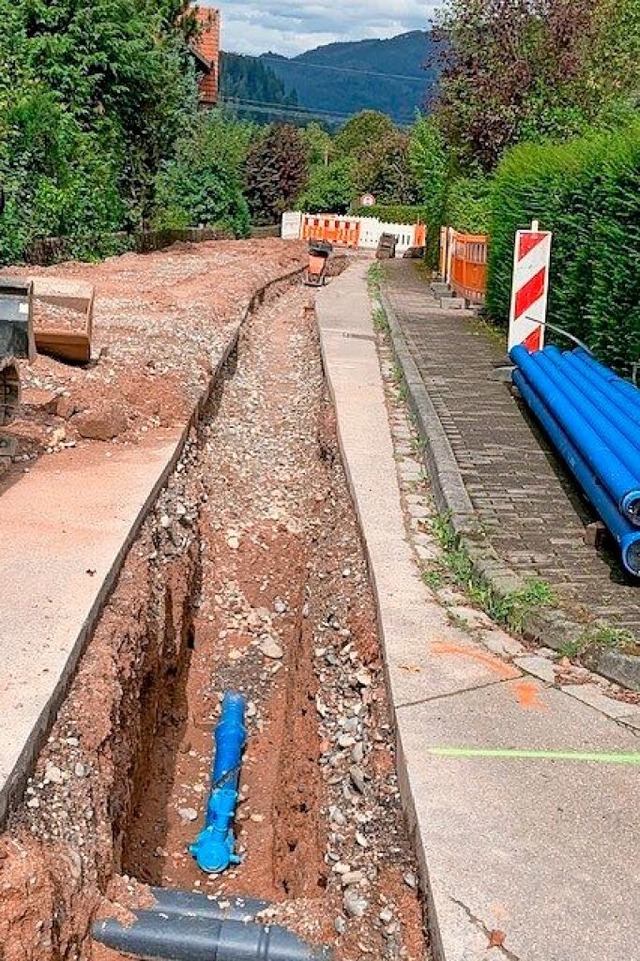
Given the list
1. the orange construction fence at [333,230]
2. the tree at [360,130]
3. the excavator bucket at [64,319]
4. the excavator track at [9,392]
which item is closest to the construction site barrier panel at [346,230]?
the orange construction fence at [333,230]

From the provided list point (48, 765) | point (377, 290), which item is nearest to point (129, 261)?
point (377, 290)

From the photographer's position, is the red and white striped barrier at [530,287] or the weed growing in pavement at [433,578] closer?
the weed growing in pavement at [433,578]

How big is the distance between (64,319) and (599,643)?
729cm

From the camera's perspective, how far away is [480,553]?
5711mm

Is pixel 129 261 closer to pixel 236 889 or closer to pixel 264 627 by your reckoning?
pixel 264 627

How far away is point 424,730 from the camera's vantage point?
13.4 feet

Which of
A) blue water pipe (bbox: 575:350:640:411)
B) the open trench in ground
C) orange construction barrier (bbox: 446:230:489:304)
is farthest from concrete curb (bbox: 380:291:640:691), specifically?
orange construction barrier (bbox: 446:230:489:304)

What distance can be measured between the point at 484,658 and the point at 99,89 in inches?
822

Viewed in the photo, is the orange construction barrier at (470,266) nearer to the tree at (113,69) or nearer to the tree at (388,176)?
the tree at (113,69)

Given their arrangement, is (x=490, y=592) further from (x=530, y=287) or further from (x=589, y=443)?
(x=530, y=287)

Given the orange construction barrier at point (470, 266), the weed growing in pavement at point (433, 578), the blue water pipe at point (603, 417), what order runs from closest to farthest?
the weed growing in pavement at point (433, 578) < the blue water pipe at point (603, 417) < the orange construction barrier at point (470, 266)

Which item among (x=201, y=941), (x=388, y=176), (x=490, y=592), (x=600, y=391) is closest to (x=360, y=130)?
(x=388, y=176)

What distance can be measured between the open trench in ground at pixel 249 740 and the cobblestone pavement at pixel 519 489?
2.94 feet

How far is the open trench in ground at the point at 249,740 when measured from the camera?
3375 millimetres
